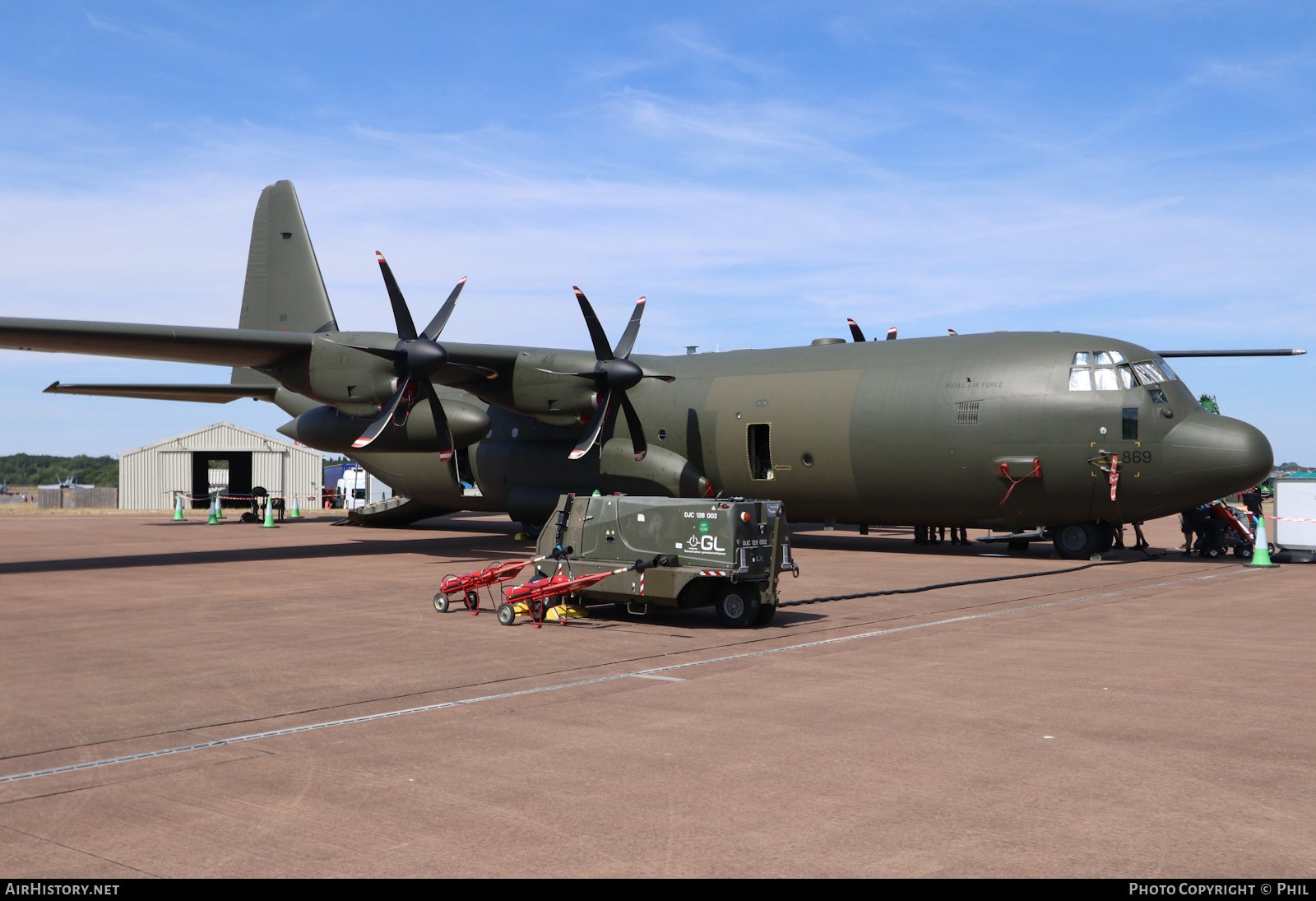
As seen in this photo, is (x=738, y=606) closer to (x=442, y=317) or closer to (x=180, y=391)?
(x=442, y=317)

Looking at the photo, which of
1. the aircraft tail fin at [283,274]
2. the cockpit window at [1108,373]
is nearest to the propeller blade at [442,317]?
the aircraft tail fin at [283,274]

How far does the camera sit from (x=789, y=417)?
2405 centimetres

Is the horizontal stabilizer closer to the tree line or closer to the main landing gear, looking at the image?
the main landing gear

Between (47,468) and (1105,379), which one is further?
(47,468)

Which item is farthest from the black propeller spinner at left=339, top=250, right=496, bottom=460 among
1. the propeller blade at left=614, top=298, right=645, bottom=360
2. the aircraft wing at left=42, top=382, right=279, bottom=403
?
the aircraft wing at left=42, top=382, right=279, bottom=403

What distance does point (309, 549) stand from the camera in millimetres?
26250

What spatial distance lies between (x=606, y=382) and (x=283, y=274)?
10.9 meters

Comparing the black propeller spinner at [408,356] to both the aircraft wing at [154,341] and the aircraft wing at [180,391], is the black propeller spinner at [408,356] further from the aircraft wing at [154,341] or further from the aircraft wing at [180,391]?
the aircraft wing at [180,391]

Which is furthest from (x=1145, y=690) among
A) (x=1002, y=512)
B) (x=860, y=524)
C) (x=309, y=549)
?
(x=309, y=549)

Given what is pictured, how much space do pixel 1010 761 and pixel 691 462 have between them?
1909 centimetres

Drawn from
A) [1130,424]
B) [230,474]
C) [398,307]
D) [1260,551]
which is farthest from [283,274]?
[230,474]

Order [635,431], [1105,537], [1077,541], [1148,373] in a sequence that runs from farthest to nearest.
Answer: [635,431], [1077,541], [1105,537], [1148,373]

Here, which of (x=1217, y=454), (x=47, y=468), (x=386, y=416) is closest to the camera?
(x=1217, y=454)

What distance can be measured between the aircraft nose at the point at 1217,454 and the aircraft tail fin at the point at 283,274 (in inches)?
804
